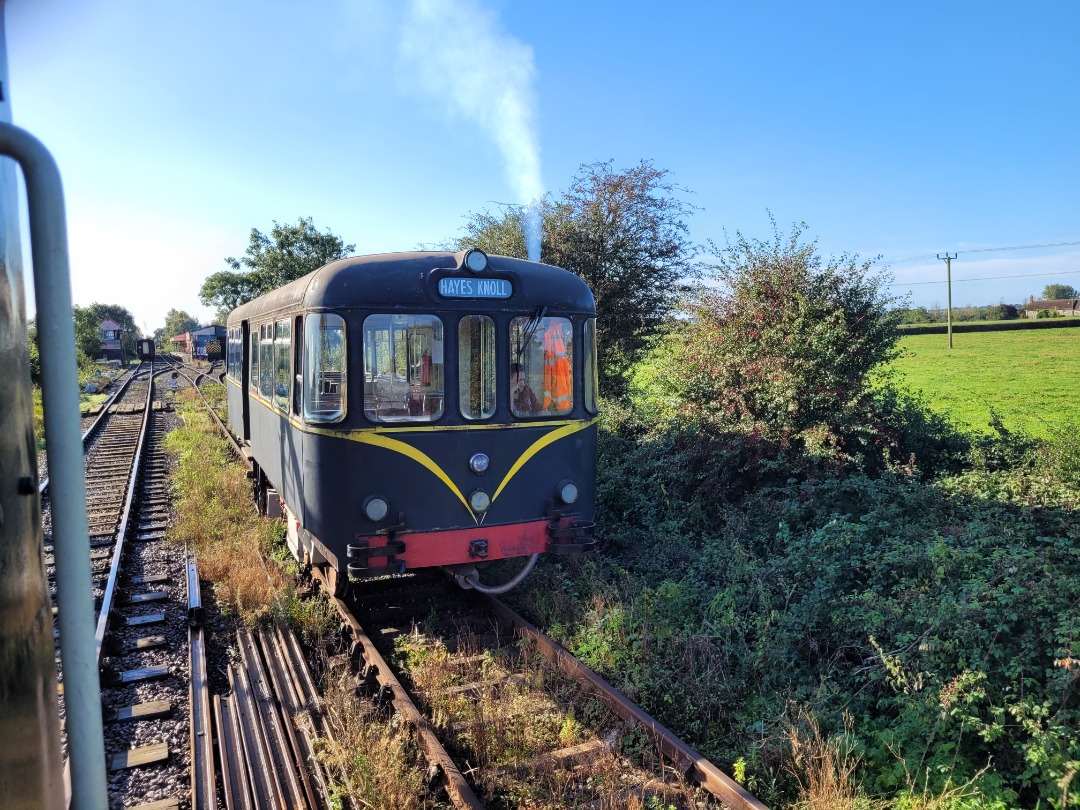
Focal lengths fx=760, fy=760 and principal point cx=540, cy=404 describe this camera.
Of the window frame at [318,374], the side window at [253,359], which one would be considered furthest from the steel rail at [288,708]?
the side window at [253,359]

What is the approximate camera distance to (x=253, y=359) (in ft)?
33.2

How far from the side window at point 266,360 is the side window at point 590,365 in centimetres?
363

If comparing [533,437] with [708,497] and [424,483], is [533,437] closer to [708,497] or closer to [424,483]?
[424,483]

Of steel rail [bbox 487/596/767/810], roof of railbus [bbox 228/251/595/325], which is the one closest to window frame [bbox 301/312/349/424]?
A: roof of railbus [bbox 228/251/595/325]

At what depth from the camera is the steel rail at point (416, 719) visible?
440 centimetres

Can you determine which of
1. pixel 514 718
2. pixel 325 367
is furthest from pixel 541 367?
pixel 514 718

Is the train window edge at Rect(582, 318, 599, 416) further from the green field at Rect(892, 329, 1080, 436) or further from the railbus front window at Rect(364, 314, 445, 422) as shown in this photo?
the green field at Rect(892, 329, 1080, 436)

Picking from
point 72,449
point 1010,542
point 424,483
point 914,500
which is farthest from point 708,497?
point 72,449

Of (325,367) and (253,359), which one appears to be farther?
(253,359)

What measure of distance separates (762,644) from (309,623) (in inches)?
159

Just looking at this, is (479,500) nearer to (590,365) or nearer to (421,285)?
(590,365)

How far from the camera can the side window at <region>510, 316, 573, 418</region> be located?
671 cm

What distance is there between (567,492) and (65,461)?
5872 millimetres

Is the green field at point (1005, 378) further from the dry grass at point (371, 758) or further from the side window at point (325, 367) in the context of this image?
the dry grass at point (371, 758)
